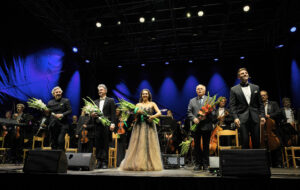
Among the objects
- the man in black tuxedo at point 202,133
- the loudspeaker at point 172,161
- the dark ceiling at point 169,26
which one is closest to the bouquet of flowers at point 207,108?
the man in black tuxedo at point 202,133

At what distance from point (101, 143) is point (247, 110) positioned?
10.3 ft

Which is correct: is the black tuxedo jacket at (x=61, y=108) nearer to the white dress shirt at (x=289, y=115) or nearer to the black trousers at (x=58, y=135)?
the black trousers at (x=58, y=135)

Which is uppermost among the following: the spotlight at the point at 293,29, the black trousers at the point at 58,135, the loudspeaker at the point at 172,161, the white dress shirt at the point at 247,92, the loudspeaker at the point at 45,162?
the spotlight at the point at 293,29

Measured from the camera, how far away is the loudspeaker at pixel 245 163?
8.07ft

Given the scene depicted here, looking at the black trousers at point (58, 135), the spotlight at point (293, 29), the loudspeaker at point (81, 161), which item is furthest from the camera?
the spotlight at point (293, 29)

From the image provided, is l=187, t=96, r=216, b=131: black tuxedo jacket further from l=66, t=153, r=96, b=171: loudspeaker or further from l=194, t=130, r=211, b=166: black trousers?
l=66, t=153, r=96, b=171: loudspeaker

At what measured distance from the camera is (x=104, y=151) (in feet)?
16.5

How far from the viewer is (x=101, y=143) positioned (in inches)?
198

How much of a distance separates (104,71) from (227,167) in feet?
36.0

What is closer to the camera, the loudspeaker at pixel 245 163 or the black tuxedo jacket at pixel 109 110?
the loudspeaker at pixel 245 163

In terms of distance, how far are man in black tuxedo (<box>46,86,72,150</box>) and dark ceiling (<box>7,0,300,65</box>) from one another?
4.32 metres

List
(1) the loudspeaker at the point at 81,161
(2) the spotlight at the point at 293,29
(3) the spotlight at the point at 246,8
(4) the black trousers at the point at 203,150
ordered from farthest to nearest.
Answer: (2) the spotlight at the point at 293,29, (3) the spotlight at the point at 246,8, (4) the black trousers at the point at 203,150, (1) the loudspeaker at the point at 81,161

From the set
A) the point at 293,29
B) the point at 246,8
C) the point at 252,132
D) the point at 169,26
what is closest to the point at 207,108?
the point at 252,132

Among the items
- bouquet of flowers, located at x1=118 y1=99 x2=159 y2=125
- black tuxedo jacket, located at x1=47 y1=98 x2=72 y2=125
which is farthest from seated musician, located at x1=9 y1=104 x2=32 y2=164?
bouquet of flowers, located at x1=118 y1=99 x2=159 y2=125
